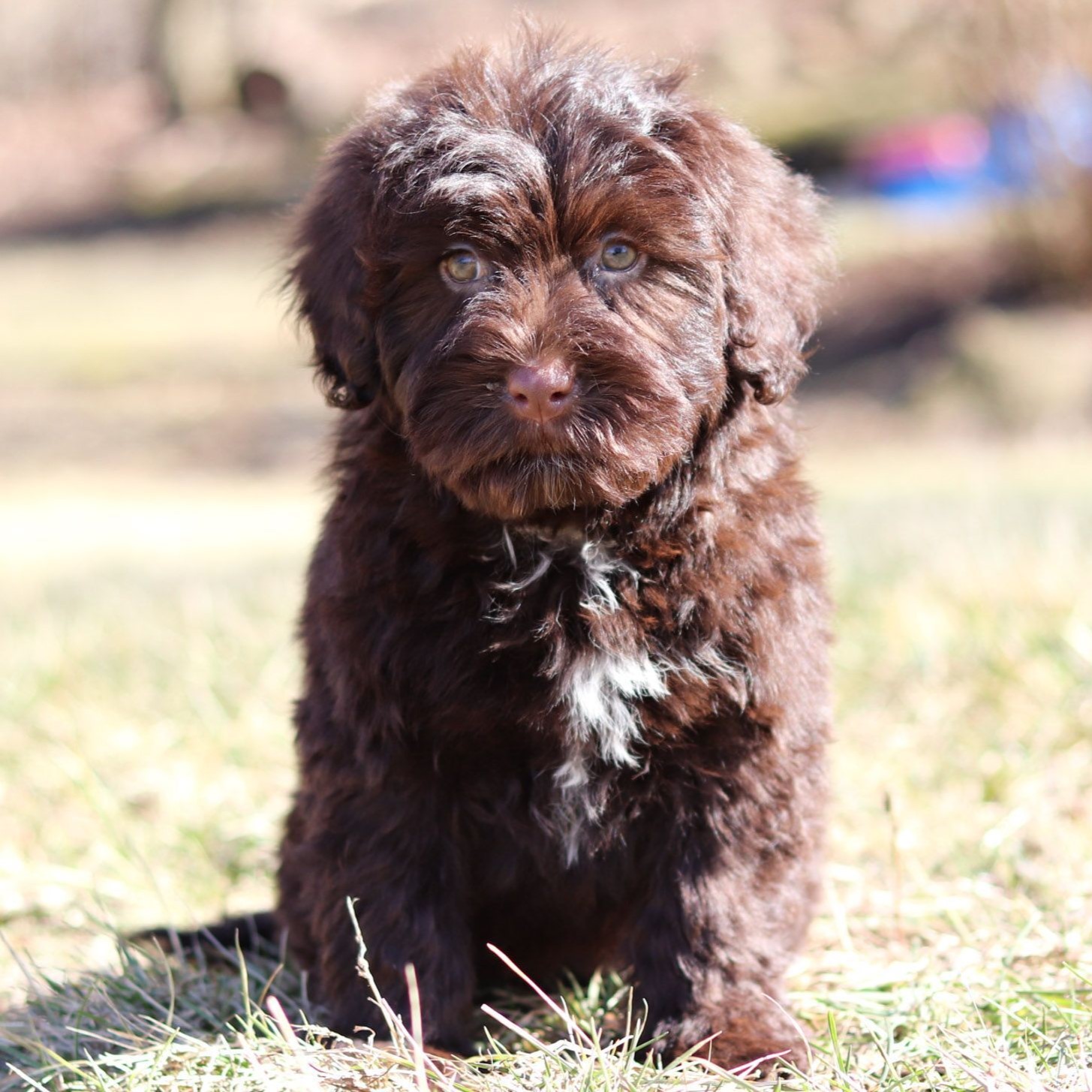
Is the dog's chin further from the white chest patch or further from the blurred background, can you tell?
the blurred background

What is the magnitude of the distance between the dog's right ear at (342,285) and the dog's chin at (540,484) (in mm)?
369

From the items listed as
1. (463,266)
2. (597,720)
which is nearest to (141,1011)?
(597,720)

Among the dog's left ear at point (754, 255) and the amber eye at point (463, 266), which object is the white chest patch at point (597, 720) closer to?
the dog's left ear at point (754, 255)

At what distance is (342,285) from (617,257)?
22.7 inches

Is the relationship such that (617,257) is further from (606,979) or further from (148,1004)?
(148,1004)

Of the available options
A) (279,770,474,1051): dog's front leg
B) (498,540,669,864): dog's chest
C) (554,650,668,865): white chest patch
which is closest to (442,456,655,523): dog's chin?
(498,540,669,864): dog's chest

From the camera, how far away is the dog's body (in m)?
2.77

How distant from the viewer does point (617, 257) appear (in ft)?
9.29

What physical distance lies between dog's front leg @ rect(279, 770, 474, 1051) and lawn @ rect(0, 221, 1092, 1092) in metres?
0.10

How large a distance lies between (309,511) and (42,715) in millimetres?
6510

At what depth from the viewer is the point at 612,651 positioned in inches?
113

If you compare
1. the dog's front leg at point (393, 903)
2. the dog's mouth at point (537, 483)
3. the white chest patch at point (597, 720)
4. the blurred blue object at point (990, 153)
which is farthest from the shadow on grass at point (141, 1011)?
the blurred blue object at point (990, 153)

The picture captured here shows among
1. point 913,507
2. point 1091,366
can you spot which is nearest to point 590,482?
point 913,507

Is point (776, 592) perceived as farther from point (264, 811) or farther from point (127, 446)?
point (127, 446)
